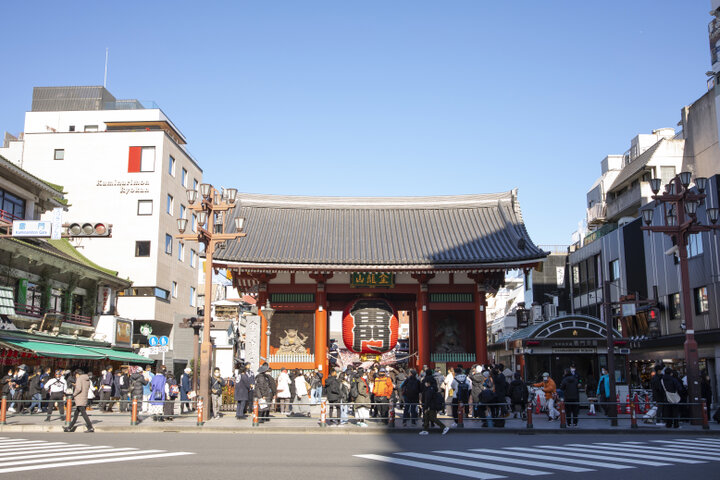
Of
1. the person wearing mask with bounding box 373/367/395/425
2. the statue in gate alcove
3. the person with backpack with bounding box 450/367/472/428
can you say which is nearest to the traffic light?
the person wearing mask with bounding box 373/367/395/425

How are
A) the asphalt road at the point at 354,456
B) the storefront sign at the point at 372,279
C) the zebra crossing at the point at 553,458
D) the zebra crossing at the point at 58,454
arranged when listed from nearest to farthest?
the asphalt road at the point at 354,456 < the zebra crossing at the point at 553,458 < the zebra crossing at the point at 58,454 < the storefront sign at the point at 372,279

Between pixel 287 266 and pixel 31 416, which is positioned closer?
pixel 31 416

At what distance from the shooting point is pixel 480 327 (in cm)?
2595

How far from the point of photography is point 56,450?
13648mm

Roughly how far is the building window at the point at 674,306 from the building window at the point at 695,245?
116 inches

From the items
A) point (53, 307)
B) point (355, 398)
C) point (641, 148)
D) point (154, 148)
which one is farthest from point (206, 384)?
point (641, 148)

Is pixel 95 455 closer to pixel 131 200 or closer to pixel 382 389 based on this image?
pixel 382 389

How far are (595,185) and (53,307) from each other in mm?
43300

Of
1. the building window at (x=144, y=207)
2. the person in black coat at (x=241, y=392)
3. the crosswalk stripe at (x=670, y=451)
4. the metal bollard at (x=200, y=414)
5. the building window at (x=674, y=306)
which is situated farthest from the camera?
the building window at (x=144, y=207)

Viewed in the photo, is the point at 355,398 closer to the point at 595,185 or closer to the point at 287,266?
the point at 287,266

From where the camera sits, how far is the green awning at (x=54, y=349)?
90.7 ft

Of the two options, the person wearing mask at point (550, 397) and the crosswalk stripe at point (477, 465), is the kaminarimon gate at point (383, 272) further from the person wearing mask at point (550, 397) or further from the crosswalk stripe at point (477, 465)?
the crosswalk stripe at point (477, 465)

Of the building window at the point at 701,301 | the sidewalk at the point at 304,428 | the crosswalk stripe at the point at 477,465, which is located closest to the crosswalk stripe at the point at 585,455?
the crosswalk stripe at the point at 477,465

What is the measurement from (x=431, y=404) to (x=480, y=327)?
27.9 feet
